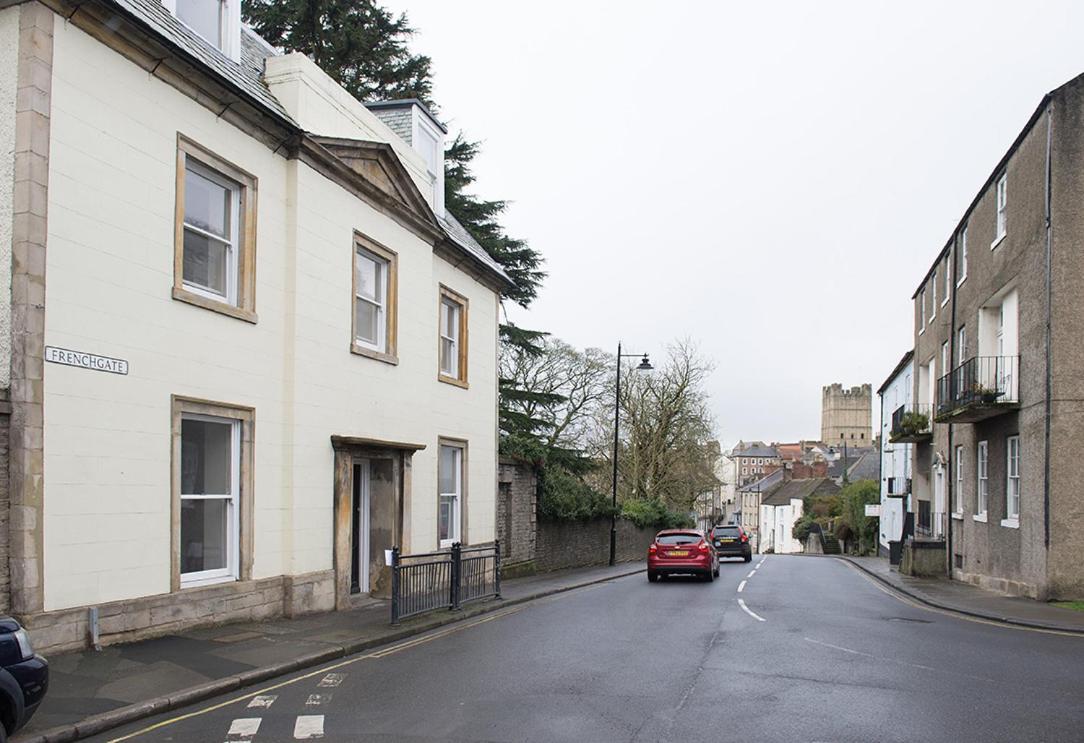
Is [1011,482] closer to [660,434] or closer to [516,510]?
[516,510]

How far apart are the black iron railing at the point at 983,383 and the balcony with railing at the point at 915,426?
6661 mm

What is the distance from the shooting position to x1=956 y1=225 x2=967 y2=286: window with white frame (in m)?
24.3

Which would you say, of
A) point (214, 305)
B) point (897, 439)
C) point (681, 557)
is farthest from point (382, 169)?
point (897, 439)

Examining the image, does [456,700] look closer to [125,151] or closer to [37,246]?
[37,246]

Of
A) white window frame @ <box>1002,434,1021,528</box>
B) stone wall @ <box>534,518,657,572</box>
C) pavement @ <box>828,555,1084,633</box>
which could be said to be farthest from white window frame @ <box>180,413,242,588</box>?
white window frame @ <box>1002,434,1021,528</box>

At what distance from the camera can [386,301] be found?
655 inches

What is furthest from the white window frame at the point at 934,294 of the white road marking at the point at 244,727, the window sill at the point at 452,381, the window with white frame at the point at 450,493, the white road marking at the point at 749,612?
the white road marking at the point at 244,727

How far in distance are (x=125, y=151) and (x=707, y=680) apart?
8.69 m

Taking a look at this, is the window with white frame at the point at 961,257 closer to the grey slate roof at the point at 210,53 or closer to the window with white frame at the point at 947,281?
the window with white frame at the point at 947,281

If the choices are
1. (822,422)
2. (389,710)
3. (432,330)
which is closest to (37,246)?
(389,710)

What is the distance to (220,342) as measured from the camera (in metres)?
12.2

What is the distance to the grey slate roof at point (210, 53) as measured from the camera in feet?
35.7

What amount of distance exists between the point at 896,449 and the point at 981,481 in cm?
2108

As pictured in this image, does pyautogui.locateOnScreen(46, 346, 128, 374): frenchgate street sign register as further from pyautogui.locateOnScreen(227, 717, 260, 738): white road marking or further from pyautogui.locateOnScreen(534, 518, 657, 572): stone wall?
pyautogui.locateOnScreen(534, 518, 657, 572): stone wall
